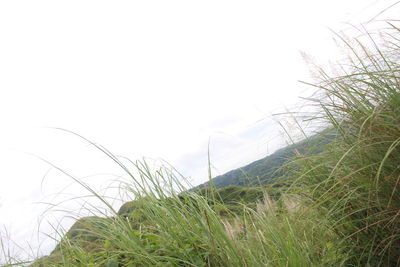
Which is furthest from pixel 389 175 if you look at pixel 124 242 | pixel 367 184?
pixel 124 242

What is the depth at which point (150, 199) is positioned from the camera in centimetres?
171

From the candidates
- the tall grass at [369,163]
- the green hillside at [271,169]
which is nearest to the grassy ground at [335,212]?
the tall grass at [369,163]

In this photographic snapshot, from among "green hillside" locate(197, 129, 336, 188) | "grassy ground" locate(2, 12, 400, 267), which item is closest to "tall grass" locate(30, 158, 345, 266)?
"grassy ground" locate(2, 12, 400, 267)

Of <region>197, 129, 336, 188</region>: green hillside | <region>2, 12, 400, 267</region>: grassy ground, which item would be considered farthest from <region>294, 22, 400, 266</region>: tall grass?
<region>197, 129, 336, 188</region>: green hillside

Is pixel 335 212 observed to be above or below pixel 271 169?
below

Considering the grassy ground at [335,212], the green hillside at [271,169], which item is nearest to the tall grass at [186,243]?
the grassy ground at [335,212]

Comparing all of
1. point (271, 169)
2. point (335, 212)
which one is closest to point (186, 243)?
point (335, 212)

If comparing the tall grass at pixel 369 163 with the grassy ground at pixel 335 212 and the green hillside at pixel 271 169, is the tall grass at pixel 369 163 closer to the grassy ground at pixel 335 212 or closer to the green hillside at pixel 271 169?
the grassy ground at pixel 335 212

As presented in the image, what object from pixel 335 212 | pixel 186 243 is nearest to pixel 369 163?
pixel 335 212

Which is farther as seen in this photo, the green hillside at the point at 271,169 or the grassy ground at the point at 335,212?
the green hillside at the point at 271,169

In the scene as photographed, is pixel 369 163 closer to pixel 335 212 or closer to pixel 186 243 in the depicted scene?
pixel 335 212

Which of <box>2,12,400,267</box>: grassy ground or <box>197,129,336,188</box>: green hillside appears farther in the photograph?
<box>197,129,336,188</box>: green hillside

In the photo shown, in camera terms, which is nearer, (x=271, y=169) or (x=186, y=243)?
(x=186, y=243)

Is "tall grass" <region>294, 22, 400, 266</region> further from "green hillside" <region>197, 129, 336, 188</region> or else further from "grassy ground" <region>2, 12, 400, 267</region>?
"green hillside" <region>197, 129, 336, 188</region>
